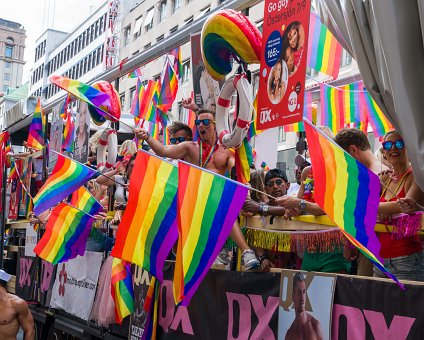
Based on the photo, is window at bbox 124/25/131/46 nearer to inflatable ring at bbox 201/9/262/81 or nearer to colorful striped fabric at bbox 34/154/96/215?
colorful striped fabric at bbox 34/154/96/215

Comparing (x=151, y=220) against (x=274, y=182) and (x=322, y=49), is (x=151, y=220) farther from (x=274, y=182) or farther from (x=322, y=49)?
(x=322, y=49)

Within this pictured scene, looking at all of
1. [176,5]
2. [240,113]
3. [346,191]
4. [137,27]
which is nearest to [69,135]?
[240,113]

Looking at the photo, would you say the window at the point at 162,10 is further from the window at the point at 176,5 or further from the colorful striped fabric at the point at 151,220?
the colorful striped fabric at the point at 151,220

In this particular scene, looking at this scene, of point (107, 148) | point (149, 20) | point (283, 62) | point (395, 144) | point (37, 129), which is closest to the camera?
point (395, 144)

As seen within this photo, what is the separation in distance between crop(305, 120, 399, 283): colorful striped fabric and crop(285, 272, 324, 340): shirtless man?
731 millimetres

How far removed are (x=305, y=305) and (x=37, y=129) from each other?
890 cm

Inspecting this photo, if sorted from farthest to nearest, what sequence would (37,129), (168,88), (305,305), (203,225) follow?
(37,129)
(168,88)
(203,225)
(305,305)

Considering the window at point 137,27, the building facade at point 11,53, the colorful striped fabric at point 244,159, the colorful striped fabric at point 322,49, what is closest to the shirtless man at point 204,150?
the colorful striped fabric at point 244,159

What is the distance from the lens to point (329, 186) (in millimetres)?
4203

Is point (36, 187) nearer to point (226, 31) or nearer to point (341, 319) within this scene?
point (226, 31)

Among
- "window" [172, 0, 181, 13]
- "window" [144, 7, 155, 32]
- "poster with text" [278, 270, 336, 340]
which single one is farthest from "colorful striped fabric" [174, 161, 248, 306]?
"window" [144, 7, 155, 32]

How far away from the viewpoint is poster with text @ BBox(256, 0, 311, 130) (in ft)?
16.5

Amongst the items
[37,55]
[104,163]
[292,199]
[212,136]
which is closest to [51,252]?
[104,163]

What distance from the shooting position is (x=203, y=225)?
16.3ft
